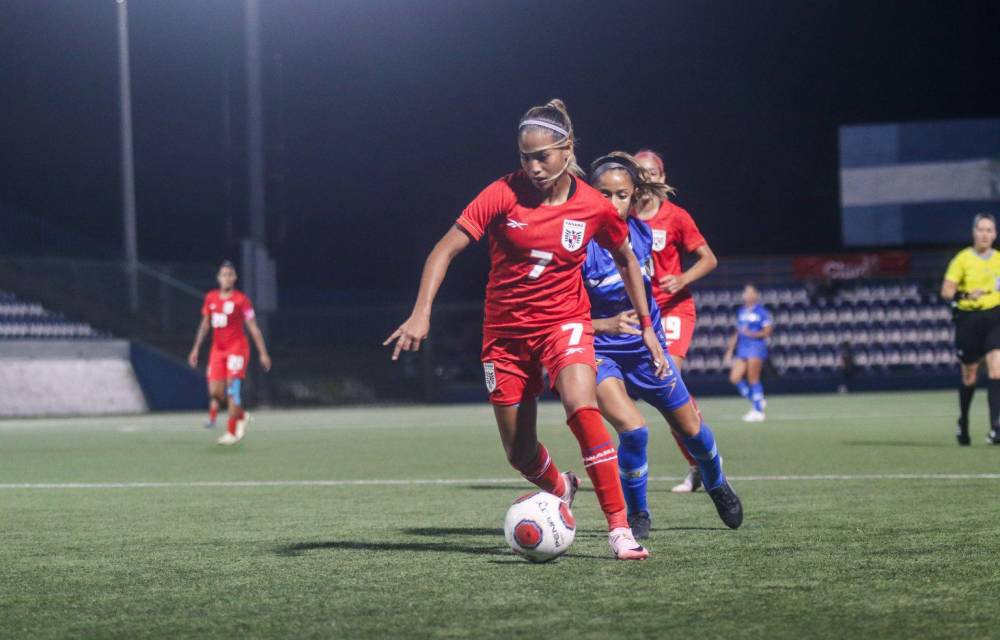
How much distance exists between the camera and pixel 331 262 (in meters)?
37.4

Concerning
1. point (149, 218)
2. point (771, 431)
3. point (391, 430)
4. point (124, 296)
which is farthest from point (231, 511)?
point (149, 218)

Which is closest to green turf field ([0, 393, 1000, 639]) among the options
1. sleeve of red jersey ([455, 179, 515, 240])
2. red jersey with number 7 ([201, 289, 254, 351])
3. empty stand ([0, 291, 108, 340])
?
sleeve of red jersey ([455, 179, 515, 240])

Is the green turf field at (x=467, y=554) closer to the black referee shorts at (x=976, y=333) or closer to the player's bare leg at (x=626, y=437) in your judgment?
the player's bare leg at (x=626, y=437)

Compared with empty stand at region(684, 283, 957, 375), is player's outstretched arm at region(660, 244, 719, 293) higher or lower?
higher

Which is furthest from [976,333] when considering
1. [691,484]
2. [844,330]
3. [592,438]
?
[844,330]

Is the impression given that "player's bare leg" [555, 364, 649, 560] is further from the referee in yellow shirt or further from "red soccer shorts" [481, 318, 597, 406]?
the referee in yellow shirt

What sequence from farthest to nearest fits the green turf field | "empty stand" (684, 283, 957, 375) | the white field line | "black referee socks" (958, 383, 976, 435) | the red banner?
"empty stand" (684, 283, 957, 375) → the red banner → "black referee socks" (958, 383, 976, 435) → the white field line → the green turf field

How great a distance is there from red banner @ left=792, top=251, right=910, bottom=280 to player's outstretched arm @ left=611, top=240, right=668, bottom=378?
96.2 feet

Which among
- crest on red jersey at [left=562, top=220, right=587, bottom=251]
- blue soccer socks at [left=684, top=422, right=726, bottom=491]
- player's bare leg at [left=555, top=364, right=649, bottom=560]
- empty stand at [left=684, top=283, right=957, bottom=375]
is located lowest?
empty stand at [left=684, top=283, right=957, bottom=375]

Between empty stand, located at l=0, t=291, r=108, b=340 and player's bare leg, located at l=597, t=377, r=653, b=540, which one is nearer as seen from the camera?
player's bare leg, located at l=597, t=377, r=653, b=540

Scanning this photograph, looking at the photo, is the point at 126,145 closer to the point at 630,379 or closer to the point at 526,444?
the point at 630,379

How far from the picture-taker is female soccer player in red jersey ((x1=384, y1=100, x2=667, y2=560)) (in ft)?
19.2

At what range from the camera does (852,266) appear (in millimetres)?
35219

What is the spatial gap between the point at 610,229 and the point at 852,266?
3028 cm
